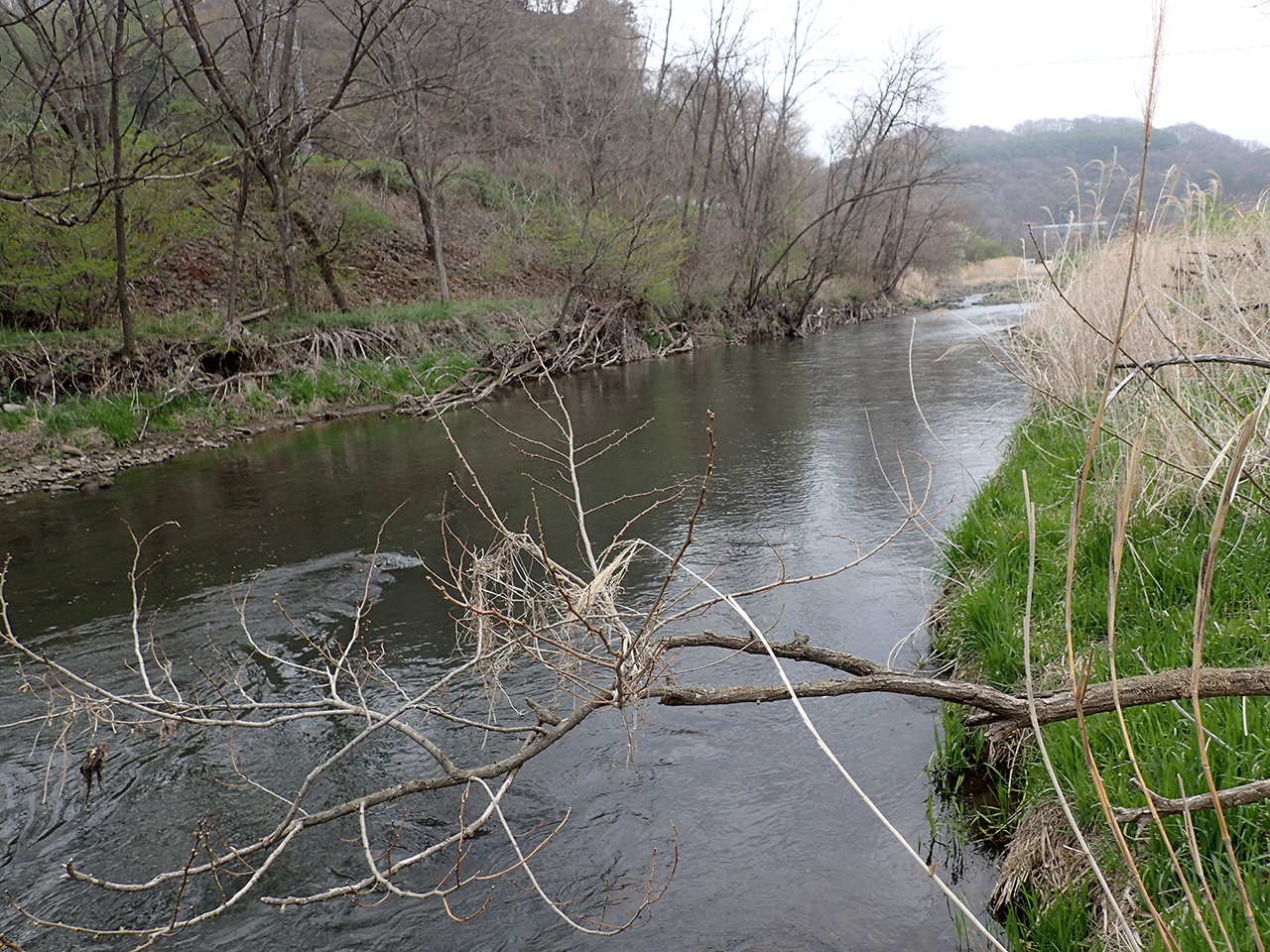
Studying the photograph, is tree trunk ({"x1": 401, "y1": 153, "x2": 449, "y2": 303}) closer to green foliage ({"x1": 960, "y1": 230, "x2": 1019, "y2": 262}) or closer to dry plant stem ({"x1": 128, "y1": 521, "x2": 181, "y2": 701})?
dry plant stem ({"x1": 128, "y1": 521, "x2": 181, "y2": 701})

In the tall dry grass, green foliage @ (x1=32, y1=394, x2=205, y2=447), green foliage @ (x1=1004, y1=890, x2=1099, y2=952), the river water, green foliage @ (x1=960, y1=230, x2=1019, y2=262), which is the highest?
green foliage @ (x1=960, y1=230, x2=1019, y2=262)

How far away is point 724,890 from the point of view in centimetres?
275

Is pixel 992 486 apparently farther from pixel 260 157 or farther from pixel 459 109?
pixel 459 109

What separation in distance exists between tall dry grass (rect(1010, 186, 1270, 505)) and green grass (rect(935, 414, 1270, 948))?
1.09ft

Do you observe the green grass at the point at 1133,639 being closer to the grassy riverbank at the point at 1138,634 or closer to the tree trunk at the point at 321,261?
the grassy riverbank at the point at 1138,634

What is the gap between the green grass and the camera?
2238mm

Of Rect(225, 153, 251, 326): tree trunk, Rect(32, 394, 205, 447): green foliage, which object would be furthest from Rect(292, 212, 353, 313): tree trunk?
Rect(32, 394, 205, 447): green foliage

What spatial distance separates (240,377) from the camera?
11.3 metres

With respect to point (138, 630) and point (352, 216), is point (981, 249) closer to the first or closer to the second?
point (352, 216)

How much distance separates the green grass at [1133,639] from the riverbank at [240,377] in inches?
159

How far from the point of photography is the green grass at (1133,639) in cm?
224

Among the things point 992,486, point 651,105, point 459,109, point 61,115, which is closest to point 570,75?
point 651,105

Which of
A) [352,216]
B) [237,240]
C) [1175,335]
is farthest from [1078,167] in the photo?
[1175,335]

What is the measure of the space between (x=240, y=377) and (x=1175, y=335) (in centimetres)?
1083
